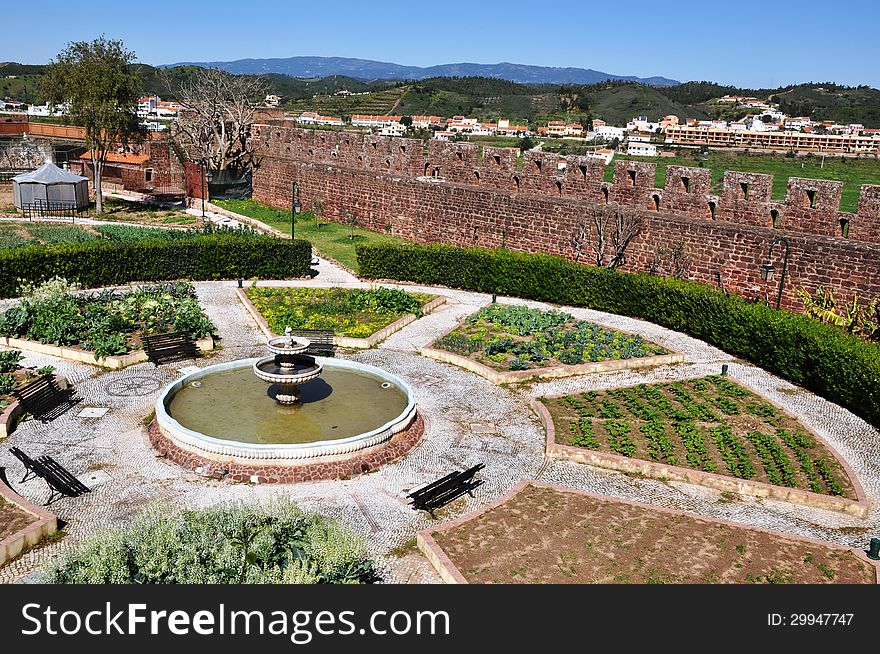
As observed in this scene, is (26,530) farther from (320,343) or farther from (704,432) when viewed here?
(704,432)

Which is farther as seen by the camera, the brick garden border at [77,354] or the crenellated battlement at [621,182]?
the crenellated battlement at [621,182]

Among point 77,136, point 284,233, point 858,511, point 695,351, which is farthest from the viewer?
point 77,136

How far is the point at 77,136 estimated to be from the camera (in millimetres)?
39938

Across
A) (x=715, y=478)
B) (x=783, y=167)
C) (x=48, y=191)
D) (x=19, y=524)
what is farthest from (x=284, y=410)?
(x=783, y=167)

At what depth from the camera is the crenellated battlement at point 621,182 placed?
53.9 feet

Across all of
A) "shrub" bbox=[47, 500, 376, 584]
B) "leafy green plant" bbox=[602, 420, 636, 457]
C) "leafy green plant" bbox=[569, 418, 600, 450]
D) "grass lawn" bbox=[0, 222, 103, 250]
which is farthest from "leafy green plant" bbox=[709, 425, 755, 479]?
"grass lawn" bbox=[0, 222, 103, 250]

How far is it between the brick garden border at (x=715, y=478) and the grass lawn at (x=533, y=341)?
10.7 ft

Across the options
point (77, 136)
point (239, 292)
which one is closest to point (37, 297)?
point (239, 292)

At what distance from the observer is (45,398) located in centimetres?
1200

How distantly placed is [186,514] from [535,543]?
3758 millimetres

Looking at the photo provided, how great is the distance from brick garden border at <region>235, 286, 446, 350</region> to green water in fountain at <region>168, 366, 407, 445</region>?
2.12 meters

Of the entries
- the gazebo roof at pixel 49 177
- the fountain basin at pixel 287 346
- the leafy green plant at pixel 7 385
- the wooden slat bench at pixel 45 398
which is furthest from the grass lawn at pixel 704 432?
the gazebo roof at pixel 49 177

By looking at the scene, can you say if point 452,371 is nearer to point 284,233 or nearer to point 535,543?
point 535,543

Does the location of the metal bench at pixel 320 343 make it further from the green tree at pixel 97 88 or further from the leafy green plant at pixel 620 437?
the green tree at pixel 97 88
